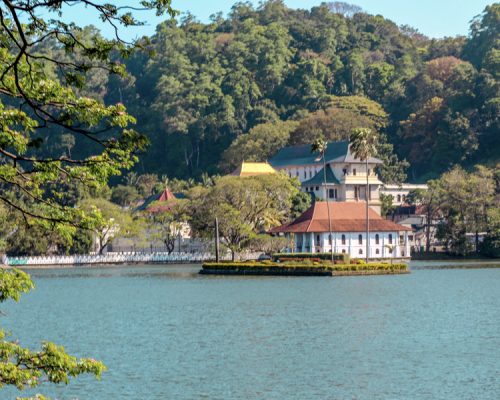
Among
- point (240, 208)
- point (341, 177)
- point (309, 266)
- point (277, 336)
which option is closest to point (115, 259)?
point (240, 208)

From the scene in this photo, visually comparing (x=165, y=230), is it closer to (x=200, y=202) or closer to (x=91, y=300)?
(x=200, y=202)

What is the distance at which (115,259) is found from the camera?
13188cm

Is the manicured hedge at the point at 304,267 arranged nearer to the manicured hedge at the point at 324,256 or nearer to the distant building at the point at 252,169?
the manicured hedge at the point at 324,256

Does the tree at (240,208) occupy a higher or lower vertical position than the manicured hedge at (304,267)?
higher

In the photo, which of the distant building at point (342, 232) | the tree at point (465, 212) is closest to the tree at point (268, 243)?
the distant building at point (342, 232)

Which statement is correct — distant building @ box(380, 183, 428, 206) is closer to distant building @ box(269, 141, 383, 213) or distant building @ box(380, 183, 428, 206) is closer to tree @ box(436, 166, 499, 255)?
distant building @ box(269, 141, 383, 213)

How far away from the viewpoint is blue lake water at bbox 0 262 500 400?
34969 millimetres

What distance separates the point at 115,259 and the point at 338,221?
29.3 meters

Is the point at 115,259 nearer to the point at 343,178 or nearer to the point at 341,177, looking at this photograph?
the point at 343,178

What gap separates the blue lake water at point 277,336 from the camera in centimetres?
3497

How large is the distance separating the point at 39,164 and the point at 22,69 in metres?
1.40

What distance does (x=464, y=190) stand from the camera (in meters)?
132

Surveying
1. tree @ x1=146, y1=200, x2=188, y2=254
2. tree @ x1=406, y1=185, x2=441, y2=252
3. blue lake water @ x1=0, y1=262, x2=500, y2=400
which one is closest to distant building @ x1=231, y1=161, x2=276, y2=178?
tree @ x1=406, y1=185, x2=441, y2=252

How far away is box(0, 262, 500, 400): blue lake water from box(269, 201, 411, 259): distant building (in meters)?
27.5
